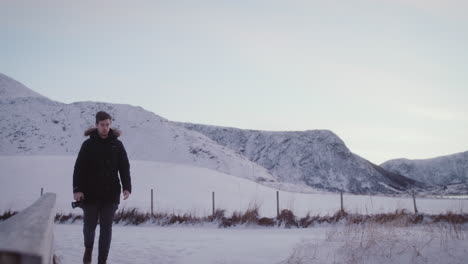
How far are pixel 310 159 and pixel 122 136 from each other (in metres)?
40.9

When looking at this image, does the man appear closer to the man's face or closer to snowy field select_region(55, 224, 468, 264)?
the man's face

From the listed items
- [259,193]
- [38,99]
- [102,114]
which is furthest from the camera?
[38,99]

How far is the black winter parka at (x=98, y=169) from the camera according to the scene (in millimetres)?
4598

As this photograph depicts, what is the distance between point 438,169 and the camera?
123250mm

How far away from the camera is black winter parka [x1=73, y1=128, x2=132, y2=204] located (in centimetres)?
460

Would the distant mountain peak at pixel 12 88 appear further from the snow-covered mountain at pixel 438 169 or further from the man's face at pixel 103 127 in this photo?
the snow-covered mountain at pixel 438 169

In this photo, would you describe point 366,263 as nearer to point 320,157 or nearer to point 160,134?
point 160,134

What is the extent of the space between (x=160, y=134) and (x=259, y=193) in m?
37.4

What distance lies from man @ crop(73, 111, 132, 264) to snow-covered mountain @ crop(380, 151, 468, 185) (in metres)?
124

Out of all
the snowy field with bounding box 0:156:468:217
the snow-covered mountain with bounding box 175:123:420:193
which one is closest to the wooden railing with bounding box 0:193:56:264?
the snowy field with bounding box 0:156:468:217

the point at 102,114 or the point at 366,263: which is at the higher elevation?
the point at 102,114

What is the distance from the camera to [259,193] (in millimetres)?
32906

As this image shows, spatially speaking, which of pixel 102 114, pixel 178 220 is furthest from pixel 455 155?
pixel 102 114

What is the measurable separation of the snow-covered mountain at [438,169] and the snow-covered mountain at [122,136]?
247 feet
